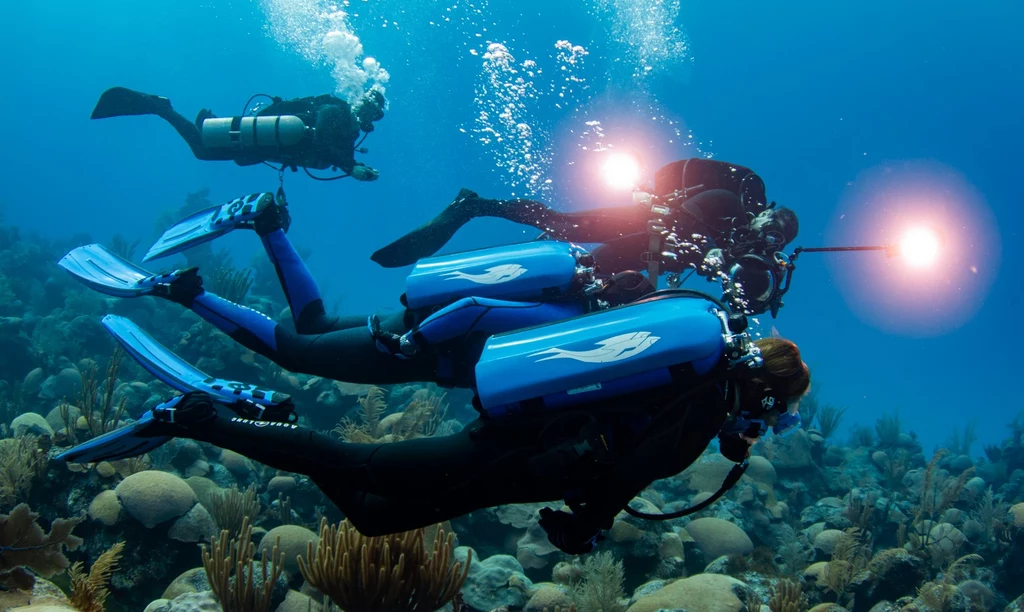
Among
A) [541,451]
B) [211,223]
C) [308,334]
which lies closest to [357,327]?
[308,334]

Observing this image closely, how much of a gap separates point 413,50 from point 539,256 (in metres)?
71.2

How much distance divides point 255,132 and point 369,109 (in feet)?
6.46

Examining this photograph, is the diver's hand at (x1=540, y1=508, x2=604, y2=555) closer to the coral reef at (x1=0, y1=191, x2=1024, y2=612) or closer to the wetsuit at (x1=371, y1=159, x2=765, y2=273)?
the coral reef at (x1=0, y1=191, x2=1024, y2=612)

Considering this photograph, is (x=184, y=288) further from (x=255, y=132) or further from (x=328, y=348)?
(x=255, y=132)

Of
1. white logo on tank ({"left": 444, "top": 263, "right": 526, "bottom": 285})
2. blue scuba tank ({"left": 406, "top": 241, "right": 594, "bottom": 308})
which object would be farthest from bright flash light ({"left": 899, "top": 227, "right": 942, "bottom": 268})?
white logo on tank ({"left": 444, "top": 263, "right": 526, "bottom": 285})

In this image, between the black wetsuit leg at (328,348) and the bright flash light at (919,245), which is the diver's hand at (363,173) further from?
the bright flash light at (919,245)

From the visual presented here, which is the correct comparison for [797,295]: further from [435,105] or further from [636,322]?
[636,322]

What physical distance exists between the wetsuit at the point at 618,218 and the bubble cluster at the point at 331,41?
6495 millimetres

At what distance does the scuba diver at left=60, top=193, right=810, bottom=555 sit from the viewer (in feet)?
8.96

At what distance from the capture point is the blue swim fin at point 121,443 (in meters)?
3.20

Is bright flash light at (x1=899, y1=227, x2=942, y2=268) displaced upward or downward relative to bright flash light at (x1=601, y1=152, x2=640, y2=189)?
downward

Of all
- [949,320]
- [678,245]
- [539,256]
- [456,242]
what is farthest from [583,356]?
[949,320]

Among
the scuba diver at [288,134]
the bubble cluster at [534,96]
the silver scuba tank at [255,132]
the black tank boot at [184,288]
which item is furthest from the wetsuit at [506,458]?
the bubble cluster at [534,96]

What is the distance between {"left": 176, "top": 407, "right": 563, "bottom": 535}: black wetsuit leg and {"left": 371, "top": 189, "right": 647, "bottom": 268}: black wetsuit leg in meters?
2.36
